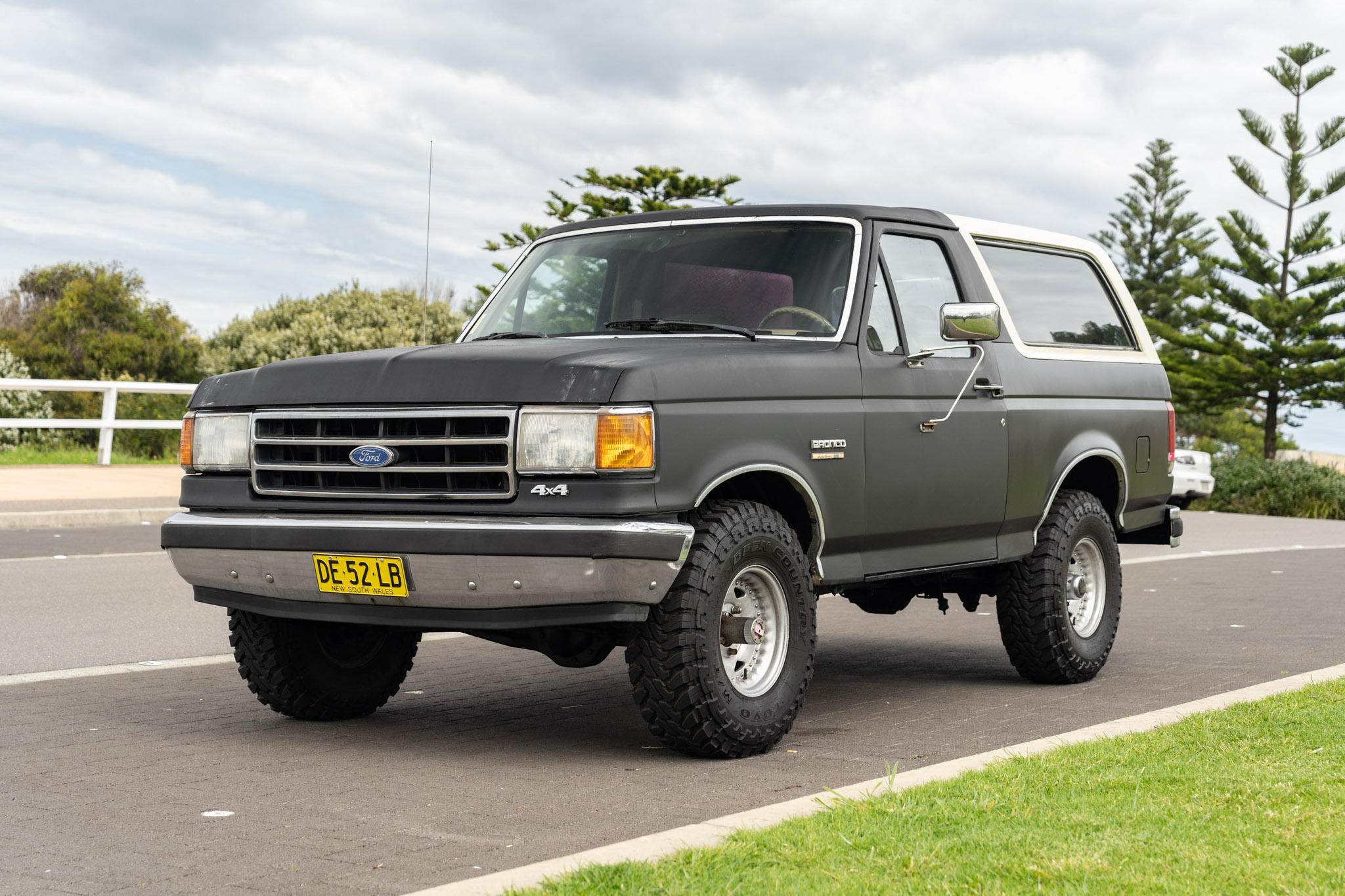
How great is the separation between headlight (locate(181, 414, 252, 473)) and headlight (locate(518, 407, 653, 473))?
132 cm

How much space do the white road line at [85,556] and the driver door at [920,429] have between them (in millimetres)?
8399

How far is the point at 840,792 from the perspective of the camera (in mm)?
4996

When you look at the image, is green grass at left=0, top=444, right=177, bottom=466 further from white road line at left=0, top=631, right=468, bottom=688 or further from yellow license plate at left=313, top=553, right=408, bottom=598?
yellow license plate at left=313, top=553, right=408, bottom=598

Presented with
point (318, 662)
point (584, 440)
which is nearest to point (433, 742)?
point (318, 662)

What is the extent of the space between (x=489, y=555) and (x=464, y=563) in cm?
10

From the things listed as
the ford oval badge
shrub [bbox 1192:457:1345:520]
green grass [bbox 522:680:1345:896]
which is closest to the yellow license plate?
the ford oval badge

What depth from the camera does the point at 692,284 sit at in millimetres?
6797

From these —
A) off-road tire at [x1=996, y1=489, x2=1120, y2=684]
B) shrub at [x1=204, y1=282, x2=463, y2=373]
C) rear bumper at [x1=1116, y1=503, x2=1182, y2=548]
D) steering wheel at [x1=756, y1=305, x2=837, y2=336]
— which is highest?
shrub at [x1=204, y1=282, x2=463, y2=373]

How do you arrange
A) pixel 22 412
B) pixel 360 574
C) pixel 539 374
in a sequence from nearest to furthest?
pixel 539 374, pixel 360 574, pixel 22 412

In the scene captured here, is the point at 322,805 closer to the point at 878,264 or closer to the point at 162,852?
the point at 162,852

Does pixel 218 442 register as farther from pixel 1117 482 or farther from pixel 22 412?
pixel 22 412

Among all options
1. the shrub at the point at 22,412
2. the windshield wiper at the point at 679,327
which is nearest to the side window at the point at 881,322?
the windshield wiper at the point at 679,327

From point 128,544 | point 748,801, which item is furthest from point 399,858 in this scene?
point 128,544

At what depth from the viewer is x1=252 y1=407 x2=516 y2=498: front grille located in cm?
549
